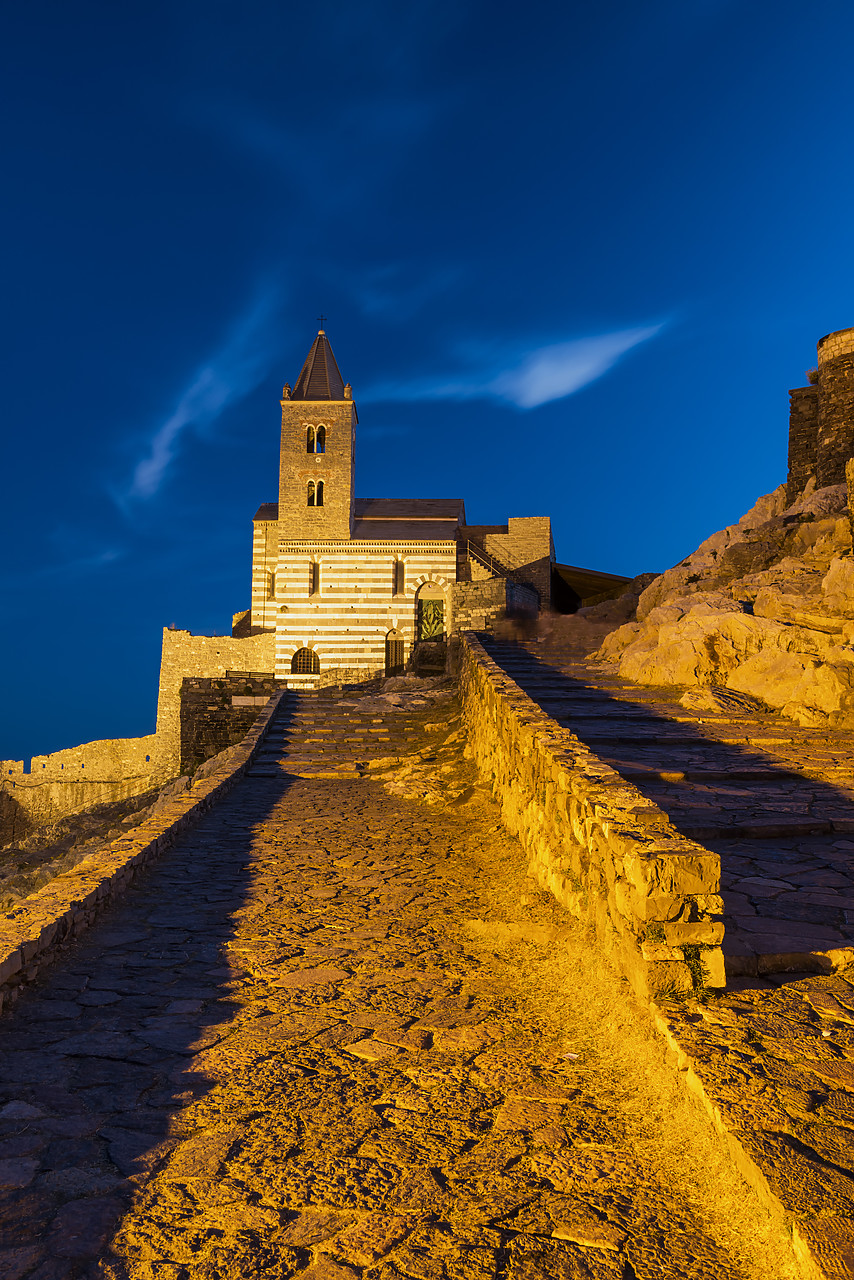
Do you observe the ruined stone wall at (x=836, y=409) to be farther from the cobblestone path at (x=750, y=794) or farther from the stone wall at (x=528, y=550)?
the stone wall at (x=528, y=550)

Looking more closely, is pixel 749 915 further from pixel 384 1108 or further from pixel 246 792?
pixel 246 792

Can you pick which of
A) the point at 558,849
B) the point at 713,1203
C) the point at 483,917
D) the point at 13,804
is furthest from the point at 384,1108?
the point at 13,804

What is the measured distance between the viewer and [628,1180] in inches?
89.0

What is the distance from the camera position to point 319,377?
3189 centimetres

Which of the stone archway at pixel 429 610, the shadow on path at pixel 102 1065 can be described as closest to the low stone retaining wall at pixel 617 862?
the shadow on path at pixel 102 1065

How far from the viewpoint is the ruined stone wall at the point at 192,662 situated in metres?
29.1

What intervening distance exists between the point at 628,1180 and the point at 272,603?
29.6m

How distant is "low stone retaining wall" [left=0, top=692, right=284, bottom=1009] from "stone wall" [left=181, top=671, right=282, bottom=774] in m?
18.9

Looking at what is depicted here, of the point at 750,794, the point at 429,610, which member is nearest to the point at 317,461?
the point at 429,610

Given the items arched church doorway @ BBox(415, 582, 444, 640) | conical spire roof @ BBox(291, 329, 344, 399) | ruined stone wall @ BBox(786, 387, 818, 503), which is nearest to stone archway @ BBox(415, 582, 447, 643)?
arched church doorway @ BBox(415, 582, 444, 640)

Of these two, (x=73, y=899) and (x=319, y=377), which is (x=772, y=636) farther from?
(x=319, y=377)

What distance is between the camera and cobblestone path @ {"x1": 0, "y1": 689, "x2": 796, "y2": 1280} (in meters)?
2.01

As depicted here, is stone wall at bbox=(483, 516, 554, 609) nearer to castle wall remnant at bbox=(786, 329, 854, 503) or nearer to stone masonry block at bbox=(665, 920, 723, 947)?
castle wall remnant at bbox=(786, 329, 854, 503)

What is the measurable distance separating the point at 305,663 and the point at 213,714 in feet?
14.0
